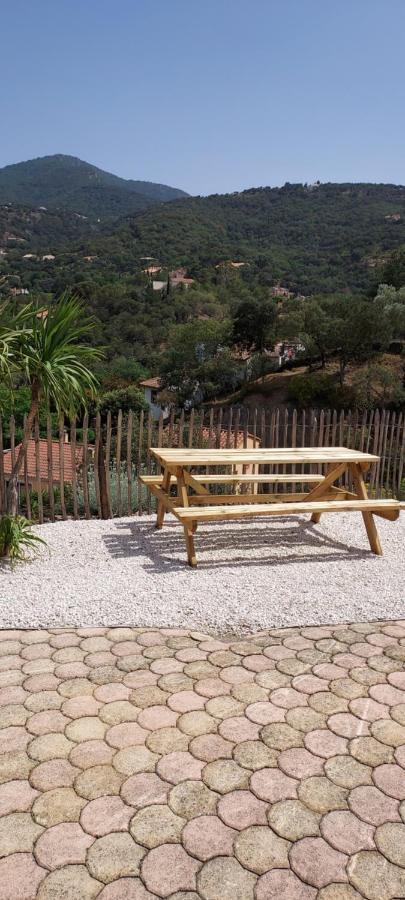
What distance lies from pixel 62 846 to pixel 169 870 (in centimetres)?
37

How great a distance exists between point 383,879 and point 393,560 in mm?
3520

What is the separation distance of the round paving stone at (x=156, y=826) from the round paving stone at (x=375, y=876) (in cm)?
58

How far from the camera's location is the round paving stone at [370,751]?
2.54m

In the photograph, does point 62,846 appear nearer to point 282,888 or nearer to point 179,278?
point 282,888

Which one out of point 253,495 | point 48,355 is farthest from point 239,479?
point 48,355

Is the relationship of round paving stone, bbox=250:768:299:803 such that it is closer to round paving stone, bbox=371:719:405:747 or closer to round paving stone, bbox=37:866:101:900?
round paving stone, bbox=371:719:405:747

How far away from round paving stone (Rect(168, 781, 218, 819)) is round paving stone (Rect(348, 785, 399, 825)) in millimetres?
519

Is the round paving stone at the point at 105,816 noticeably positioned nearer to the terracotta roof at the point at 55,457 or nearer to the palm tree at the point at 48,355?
the palm tree at the point at 48,355

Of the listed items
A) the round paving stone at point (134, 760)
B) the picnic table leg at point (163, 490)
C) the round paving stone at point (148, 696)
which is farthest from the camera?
the picnic table leg at point (163, 490)

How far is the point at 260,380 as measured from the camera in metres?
40.4

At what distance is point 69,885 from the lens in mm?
1895

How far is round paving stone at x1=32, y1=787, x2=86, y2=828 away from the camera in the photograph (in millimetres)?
2168

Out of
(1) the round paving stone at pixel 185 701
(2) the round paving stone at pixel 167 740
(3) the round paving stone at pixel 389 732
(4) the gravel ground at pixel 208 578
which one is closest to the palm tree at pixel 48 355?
(4) the gravel ground at pixel 208 578

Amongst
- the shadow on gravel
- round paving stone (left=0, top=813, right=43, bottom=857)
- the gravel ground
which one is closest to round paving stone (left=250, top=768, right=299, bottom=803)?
round paving stone (left=0, top=813, right=43, bottom=857)
